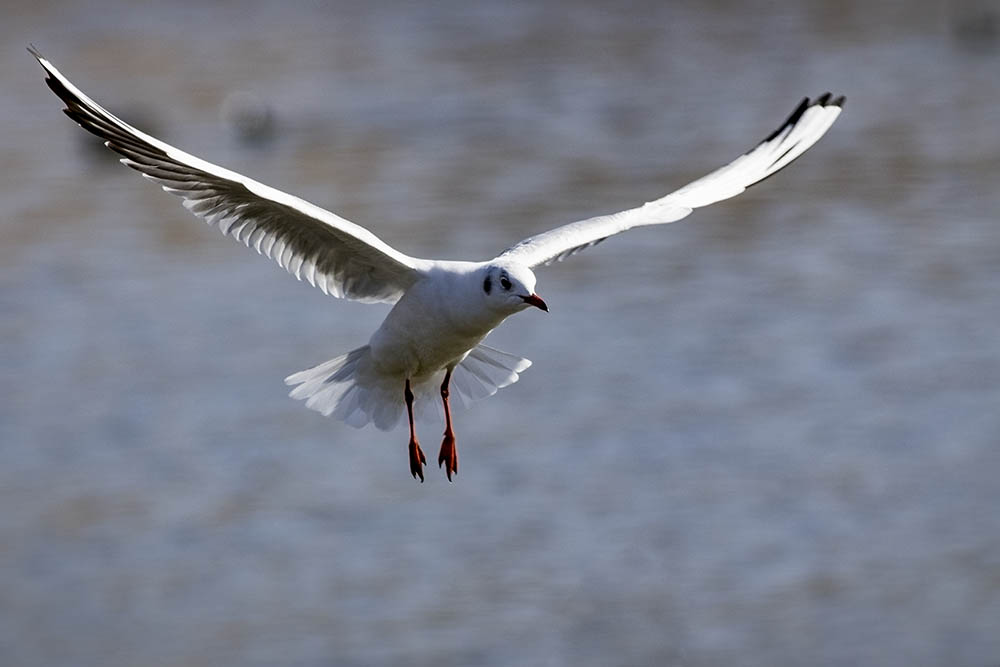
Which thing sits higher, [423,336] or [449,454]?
[423,336]

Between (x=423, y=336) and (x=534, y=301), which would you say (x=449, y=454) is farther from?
(x=534, y=301)

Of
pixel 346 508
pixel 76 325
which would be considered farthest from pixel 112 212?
pixel 346 508

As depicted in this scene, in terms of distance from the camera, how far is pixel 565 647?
12539 millimetres

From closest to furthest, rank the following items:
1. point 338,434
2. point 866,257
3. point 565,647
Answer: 1. point 565,647
2. point 338,434
3. point 866,257

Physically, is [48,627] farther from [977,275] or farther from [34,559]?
[977,275]

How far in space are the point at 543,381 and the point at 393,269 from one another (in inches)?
337

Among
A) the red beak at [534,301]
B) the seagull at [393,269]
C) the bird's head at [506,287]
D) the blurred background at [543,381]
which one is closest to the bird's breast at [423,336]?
the seagull at [393,269]

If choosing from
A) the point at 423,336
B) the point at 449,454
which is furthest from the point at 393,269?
the point at 449,454

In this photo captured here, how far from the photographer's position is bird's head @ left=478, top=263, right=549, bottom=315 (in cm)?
668

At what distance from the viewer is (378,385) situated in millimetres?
7984

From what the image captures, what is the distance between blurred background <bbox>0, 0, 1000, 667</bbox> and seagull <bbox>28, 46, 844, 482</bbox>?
475 centimetres

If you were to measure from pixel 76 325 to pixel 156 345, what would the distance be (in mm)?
1065

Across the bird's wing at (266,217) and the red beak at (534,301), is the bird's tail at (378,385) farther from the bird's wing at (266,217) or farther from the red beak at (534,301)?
the red beak at (534,301)

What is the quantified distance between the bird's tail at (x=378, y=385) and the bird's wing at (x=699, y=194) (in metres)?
0.59
